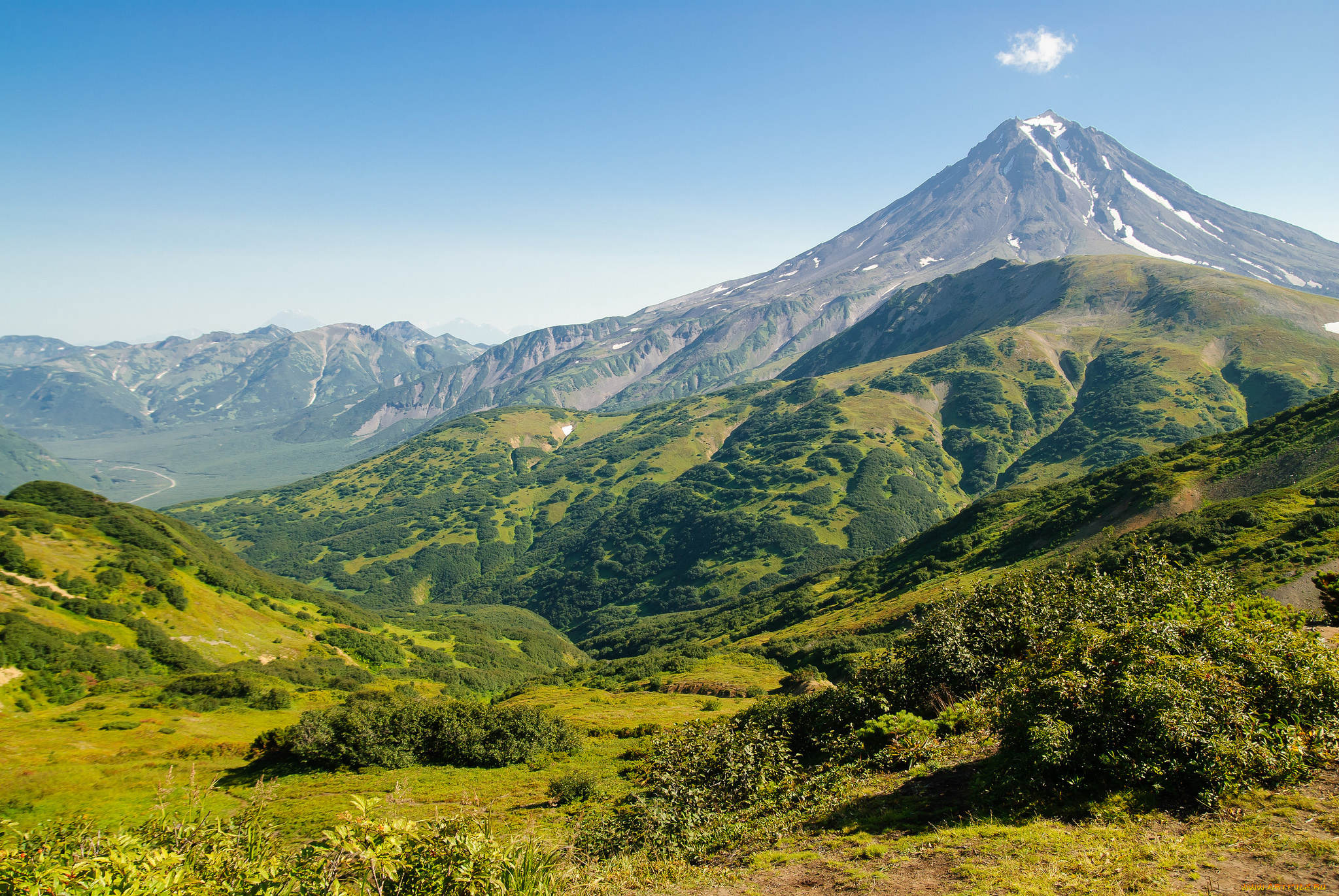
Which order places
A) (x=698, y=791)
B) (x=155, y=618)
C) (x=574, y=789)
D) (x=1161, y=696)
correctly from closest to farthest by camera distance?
(x=1161, y=696), (x=698, y=791), (x=574, y=789), (x=155, y=618)

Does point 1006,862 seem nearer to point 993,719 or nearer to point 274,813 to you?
point 993,719

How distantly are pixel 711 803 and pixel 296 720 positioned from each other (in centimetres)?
5958

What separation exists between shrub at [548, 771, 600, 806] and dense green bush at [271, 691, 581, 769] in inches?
405

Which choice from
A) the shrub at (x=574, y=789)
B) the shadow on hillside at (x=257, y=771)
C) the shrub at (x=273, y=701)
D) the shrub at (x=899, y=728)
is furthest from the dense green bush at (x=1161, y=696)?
the shrub at (x=273, y=701)

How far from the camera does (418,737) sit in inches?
2055

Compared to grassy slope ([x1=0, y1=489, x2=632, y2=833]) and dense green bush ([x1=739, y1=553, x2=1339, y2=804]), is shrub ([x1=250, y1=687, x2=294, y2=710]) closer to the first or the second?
grassy slope ([x1=0, y1=489, x2=632, y2=833])

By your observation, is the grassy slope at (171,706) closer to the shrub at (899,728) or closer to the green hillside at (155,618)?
the green hillside at (155,618)

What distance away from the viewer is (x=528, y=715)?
5369 cm

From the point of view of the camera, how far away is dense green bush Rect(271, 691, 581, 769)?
162 feet

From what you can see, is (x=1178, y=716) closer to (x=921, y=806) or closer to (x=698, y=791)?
(x=921, y=806)

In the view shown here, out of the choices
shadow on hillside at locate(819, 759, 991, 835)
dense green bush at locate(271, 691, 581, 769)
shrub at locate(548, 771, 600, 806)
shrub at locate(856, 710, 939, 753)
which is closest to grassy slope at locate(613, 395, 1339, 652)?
shrub at locate(856, 710, 939, 753)

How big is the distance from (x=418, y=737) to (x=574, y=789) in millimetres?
19072

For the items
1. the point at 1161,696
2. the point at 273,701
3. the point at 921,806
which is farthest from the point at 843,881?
the point at 273,701

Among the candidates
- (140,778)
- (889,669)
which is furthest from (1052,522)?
(140,778)
